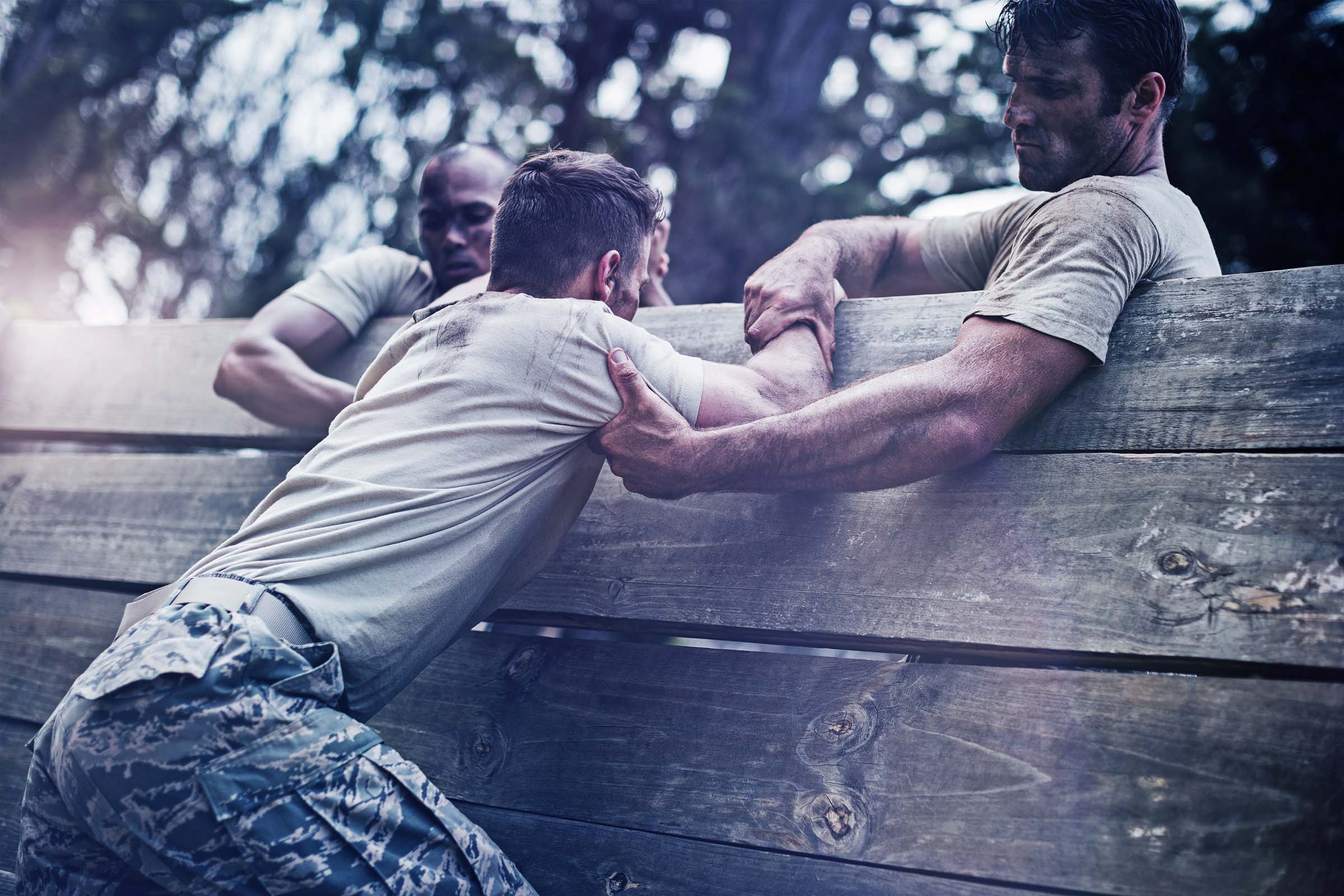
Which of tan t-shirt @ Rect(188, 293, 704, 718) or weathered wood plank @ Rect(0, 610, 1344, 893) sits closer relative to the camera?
weathered wood plank @ Rect(0, 610, 1344, 893)

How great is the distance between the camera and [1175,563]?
1.46 meters

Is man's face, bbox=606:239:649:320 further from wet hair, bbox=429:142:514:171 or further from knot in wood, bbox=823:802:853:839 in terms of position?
wet hair, bbox=429:142:514:171

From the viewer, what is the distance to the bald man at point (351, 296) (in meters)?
2.31

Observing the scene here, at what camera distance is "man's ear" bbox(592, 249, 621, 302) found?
169 centimetres

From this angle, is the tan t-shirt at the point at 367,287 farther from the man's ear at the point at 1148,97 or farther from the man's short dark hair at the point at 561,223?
the man's ear at the point at 1148,97

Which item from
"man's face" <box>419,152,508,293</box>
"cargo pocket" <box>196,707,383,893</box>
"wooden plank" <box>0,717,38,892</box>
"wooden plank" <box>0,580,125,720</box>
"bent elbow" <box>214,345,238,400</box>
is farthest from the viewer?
"man's face" <box>419,152,508,293</box>

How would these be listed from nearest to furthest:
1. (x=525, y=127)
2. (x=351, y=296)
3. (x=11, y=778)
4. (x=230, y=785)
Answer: (x=230, y=785) < (x=11, y=778) < (x=351, y=296) < (x=525, y=127)

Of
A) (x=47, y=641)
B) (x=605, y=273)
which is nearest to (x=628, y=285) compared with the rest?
(x=605, y=273)

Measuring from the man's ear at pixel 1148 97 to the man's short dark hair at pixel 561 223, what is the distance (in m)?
0.98

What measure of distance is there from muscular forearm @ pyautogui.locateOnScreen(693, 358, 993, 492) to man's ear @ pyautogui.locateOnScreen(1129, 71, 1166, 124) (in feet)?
2.45

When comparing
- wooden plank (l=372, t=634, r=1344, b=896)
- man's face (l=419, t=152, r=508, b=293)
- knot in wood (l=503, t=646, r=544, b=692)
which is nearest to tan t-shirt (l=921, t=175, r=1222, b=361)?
wooden plank (l=372, t=634, r=1344, b=896)

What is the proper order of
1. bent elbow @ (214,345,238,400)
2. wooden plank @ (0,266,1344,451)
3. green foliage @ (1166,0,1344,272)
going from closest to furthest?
wooden plank @ (0,266,1344,451) < bent elbow @ (214,345,238,400) < green foliage @ (1166,0,1344,272)

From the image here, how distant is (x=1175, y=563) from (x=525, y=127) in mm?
4976

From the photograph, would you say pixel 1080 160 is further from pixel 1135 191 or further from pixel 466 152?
pixel 466 152
